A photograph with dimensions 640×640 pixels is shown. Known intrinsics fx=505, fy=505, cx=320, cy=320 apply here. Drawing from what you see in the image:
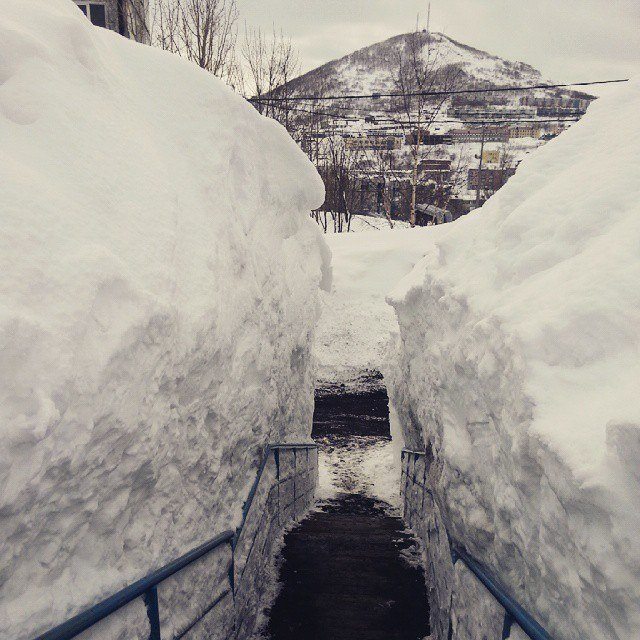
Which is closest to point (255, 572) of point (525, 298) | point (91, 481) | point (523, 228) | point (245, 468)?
point (245, 468)

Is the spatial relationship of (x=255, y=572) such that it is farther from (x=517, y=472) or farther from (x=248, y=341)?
(x=517, y=472)

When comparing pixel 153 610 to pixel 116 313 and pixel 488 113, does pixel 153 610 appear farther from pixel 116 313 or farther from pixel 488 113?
pixel 488 113

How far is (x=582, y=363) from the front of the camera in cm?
281

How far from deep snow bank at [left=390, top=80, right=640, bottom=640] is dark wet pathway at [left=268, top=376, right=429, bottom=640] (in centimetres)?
55

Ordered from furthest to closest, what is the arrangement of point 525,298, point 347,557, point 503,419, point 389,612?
Answer: point 347,557, point 389,612, point 525,298, point 503,419

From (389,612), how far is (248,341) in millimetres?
3186

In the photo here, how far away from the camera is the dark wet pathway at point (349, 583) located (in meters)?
5.07

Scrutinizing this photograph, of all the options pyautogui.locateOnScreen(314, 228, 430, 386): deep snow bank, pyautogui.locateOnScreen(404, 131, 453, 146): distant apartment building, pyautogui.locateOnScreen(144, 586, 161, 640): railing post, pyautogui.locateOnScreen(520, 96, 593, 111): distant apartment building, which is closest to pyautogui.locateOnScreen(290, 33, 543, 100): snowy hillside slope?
pyautogui.locateOnScreen(520, 96, 593, 111): distant apartment building

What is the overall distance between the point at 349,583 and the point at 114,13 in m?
13.6

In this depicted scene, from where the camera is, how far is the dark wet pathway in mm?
5066

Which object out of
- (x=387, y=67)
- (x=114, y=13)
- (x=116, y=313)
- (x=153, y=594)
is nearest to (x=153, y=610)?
(x=153, y=594)

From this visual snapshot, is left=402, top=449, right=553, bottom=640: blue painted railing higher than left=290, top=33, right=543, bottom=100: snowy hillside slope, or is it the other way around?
left=290, top=33, right=543, bottom=100: snowy hillside slope

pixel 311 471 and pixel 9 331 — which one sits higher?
pixel 9 331

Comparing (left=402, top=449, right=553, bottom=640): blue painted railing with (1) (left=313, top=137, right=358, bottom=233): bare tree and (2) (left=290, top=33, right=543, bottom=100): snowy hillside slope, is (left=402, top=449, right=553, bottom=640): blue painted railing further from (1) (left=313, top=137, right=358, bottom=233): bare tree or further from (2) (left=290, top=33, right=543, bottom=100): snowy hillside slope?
(2) (left=290, top=33, right=543, bottom=100): snowy hillside slope
